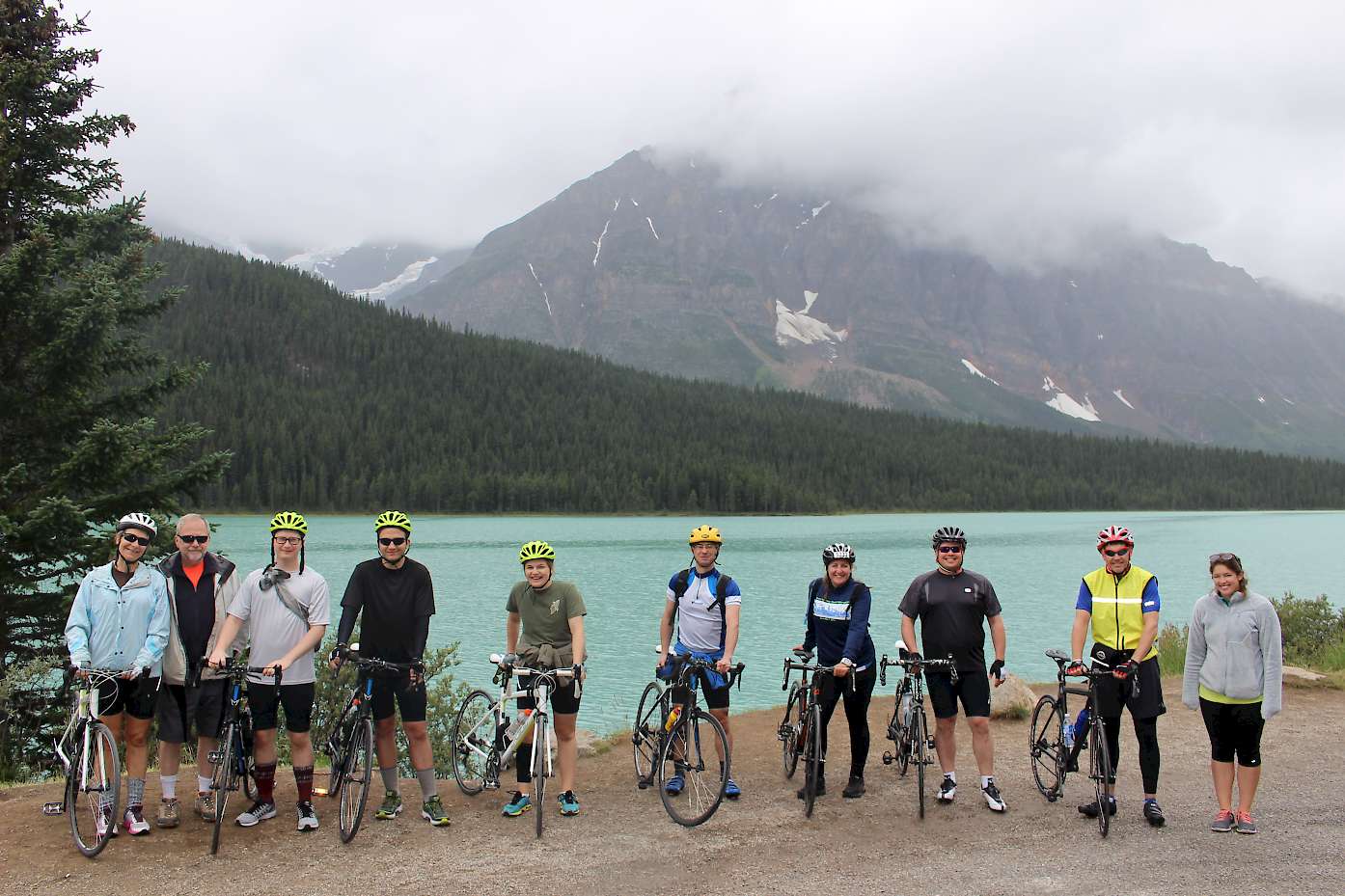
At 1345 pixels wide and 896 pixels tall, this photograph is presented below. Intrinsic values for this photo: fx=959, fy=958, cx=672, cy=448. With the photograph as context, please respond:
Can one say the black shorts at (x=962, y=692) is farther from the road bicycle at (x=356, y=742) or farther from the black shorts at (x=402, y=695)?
the road bicycle at (x=356, y=742)

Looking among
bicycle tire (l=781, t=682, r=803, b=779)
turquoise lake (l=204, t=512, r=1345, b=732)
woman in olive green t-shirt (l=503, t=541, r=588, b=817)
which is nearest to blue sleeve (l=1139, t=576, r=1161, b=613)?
bicycle tire (l=781, t=682, r=803, b=779)

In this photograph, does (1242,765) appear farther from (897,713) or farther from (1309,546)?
(1309,546)

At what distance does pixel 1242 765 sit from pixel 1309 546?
85.4 metres

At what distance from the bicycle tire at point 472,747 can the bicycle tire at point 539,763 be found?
1.04m

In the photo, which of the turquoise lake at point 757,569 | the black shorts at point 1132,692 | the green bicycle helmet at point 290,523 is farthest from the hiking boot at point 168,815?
the black shorts at point 1132,692

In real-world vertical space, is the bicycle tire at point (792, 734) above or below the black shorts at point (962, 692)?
below

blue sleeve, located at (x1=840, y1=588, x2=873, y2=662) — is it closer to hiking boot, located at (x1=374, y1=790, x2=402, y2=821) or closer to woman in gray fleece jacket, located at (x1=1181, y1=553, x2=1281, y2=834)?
woman in gray fleece jacket, located at (x1=1181, y1=553, x2=1281, y2=834)

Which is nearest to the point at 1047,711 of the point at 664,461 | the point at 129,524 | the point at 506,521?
the point at 129,524

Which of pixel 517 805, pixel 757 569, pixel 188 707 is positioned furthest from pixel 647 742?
pixel 757 569

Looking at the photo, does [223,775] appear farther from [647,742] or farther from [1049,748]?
[1049,748]

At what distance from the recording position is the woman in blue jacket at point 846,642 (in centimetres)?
986

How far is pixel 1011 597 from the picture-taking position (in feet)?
142

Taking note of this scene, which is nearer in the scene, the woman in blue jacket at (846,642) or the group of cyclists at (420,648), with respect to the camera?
the group of cyclists at (420,648)

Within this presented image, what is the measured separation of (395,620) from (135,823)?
2.77 m
